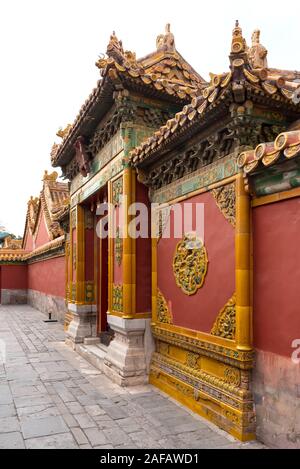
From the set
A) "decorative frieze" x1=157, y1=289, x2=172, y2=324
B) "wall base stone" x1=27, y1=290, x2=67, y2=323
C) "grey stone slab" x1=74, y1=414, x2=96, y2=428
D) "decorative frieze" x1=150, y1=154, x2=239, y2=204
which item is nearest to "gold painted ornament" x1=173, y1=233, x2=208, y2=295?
"decorative frieze" x1=157, y1=289, x2=172, y2=324

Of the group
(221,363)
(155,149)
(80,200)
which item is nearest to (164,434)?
(221,363)

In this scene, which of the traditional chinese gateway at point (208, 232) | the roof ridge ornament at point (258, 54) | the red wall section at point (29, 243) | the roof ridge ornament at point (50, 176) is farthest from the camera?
the red wall section at point (29, 243)

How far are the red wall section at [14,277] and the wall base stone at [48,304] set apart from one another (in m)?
1.57

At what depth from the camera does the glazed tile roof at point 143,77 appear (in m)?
5.79

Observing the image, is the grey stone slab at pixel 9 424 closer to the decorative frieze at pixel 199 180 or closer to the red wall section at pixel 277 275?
the red wall section at pixel 277 275

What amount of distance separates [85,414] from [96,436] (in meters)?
0.71

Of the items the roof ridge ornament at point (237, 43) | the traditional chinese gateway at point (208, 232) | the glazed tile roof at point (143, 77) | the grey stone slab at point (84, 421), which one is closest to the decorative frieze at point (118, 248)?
the traditional chinese gateway at point (208, 232)

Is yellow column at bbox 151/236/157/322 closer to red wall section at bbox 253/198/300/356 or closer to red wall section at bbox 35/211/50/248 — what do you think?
red wall section at bbox 253/198/300/356

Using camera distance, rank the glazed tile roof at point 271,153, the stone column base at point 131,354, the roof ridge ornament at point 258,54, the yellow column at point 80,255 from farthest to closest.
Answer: the yellow column at point 80,255, the stone column base at point 131,354, the roof ridge ornament at point 258,54, the glazed tile roof at point 271,153

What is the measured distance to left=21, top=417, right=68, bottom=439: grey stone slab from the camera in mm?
4220

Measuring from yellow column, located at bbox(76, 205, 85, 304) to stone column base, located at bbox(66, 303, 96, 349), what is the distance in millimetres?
201

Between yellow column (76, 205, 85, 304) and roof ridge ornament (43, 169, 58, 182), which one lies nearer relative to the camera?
yellow column (76, 205, 85, 304)

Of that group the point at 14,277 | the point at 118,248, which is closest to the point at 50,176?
the point at 14,277
